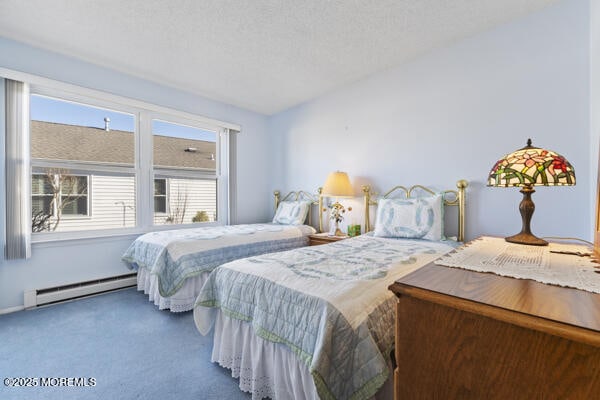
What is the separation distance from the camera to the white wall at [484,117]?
1.99 m

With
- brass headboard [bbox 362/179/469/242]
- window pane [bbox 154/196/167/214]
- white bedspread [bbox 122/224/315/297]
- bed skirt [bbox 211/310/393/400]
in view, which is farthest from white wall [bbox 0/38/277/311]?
brass headboard [bbox 362/179/469/242]

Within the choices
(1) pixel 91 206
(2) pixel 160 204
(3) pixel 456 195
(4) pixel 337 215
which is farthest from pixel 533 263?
(1) pixel 91 206

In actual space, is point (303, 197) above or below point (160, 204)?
above

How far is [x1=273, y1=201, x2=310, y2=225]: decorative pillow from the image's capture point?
142 inches


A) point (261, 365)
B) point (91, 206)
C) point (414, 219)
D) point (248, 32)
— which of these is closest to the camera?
point (261, 365)

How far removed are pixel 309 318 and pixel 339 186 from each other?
2.20 metres

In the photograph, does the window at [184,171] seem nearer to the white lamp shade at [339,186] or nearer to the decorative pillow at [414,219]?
the white lamp shade at [339,186]

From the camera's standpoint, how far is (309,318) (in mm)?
1085

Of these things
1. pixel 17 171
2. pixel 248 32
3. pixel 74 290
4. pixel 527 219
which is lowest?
pixel 74 290

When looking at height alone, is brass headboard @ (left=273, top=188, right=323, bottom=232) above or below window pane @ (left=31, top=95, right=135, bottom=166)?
below

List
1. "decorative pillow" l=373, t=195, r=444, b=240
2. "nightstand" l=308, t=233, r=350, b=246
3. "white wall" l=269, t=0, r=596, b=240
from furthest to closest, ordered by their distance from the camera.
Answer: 1. "nightstand" l=308, t=233, r=350, b=246
2. "decorative pillow" l=373, t=195, r=444, b=240
3. "white wall" l=269, t=0, r=596, b=240

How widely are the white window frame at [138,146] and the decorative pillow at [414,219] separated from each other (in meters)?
2.48

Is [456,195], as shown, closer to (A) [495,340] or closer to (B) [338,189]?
(B) [338,189]

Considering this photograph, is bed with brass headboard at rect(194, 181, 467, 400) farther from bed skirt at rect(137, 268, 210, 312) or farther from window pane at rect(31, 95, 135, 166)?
window pane at rect(31, 95, 135, 166)
